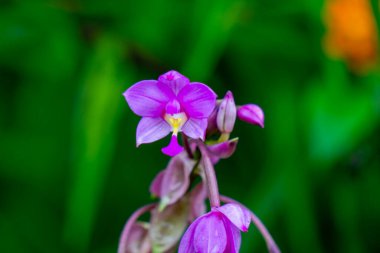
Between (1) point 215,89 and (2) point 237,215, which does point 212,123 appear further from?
(1) point 215,89

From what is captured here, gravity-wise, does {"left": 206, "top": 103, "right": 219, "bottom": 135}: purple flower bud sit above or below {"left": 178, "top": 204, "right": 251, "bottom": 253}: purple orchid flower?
above

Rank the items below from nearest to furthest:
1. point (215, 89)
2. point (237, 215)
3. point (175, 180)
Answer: point (237, 215)
point (175, 180)
point (215, 89)

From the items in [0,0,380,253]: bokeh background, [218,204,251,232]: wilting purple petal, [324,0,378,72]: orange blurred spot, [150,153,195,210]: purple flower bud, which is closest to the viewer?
[218,204,251,232]: wilting purple petal

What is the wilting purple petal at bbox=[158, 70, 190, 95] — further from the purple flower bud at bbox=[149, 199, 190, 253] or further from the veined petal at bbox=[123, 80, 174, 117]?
the purple flower bud at bbox=[149, 199, 190, 253]

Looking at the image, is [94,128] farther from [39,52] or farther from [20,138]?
[20,138]

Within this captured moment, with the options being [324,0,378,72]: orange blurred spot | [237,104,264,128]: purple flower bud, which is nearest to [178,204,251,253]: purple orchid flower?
[237,104,264,128]: purple flower bud

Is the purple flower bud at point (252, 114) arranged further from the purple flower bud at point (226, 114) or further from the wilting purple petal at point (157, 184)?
the wilting purple petal at point (157, 184)

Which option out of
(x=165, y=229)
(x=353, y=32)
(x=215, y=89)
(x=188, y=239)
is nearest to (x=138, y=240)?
(x=165, y=229)

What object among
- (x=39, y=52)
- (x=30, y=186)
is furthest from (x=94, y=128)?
(x=30, y=186)
